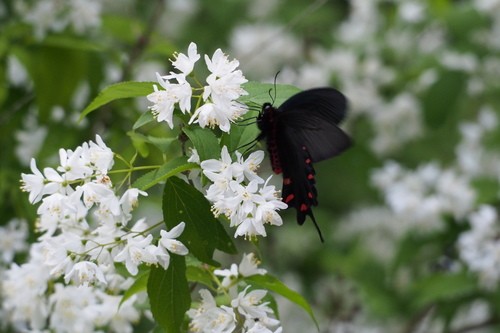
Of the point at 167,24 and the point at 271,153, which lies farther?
the point at 167,24

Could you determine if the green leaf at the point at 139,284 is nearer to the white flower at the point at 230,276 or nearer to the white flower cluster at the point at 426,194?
the white flower at the point at 230,276

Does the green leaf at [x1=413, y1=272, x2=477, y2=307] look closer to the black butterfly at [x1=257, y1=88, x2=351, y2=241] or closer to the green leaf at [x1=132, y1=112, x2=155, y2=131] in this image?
the black butterfly at [x1=257, y1=88, x2=351, y2=241]

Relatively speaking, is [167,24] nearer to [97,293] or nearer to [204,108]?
[97,293]

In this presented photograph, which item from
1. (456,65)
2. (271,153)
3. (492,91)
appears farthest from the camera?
(492,91)

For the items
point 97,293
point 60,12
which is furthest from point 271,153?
point 60,12

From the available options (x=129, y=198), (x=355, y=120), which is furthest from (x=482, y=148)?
(x=129, y=198)

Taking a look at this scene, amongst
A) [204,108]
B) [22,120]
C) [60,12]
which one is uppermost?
[60,12]
